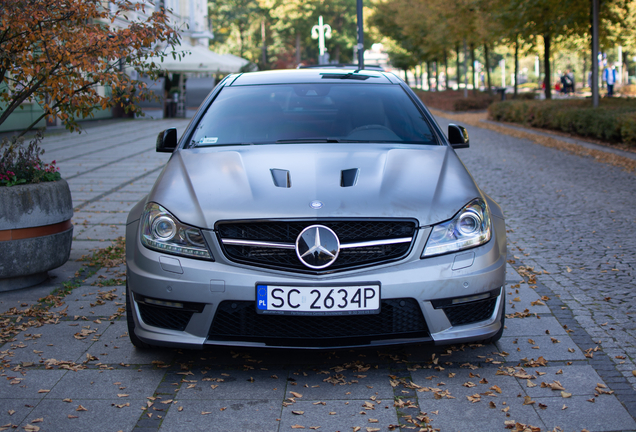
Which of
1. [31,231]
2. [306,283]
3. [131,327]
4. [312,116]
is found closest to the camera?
[306,283]

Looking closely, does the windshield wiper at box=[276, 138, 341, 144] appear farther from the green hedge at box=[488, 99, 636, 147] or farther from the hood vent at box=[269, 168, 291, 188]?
the green hedge at box=[488, 99, 636, 147]

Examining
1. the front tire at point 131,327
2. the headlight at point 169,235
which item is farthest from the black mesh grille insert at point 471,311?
the front tire at point 131,327

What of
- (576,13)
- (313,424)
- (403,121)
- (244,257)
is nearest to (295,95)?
(403,121)

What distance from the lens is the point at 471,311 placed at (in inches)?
133

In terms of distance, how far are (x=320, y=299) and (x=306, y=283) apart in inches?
3.7

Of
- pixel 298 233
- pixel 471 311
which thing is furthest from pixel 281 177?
pixel 471 311

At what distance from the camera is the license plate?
124 inches

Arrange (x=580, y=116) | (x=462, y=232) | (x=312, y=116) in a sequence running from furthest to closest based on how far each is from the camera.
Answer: (x=580, y=116)
(x=312, y=116)
(x=462, y=232)

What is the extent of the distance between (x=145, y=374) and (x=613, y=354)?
2354mm

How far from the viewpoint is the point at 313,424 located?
9.67ft

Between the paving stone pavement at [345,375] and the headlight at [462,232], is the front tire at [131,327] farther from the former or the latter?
the headlight at [462,232]

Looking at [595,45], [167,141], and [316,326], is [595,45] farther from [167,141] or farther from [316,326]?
[316,326]

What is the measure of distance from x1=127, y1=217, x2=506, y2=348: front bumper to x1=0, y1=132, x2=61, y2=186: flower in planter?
2079mm

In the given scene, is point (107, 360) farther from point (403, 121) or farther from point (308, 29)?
point (308, 29)
